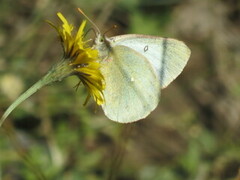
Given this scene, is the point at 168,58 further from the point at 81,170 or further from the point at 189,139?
the point at 189,139

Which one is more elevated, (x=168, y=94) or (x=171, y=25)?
(x=171, y=25)

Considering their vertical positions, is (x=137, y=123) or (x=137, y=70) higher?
(x=137, y=70)

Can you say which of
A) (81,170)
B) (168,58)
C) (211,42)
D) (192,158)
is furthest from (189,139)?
(168,58)

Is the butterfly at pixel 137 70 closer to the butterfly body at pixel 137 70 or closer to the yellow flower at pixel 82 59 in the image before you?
the butterfly body at pixel 137 70

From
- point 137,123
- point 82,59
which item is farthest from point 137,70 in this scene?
point 137,123

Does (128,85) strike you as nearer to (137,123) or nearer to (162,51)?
(162,51)

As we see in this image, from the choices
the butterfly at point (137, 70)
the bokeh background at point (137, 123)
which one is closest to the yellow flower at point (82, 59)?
the butterfly at point (137, 70)
